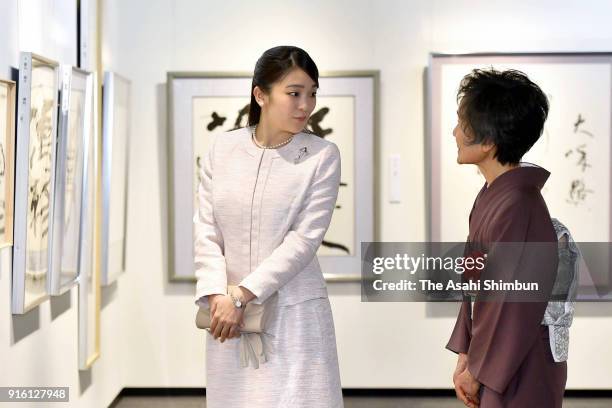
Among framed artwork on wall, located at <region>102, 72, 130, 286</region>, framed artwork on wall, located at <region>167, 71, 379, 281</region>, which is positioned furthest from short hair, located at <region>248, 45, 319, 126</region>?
framed artwork on wall, located at <region>167, 71, 379, 281</region>

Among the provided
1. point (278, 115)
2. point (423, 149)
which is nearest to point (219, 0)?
point (423, 149)

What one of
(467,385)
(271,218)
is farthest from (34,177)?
(467,385)

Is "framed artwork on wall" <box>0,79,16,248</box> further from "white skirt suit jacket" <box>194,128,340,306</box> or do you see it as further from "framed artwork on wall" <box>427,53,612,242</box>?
"framed artwork on wall" <box>427,53,612,242</box>

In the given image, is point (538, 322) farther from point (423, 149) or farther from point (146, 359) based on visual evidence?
point (146, 359)

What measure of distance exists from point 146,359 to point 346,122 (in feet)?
4.71

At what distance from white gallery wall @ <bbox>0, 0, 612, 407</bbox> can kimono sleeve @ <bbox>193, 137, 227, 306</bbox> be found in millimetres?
1617

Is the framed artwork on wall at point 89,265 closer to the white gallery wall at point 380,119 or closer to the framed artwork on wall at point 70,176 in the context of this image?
the framed artwork on wall at point 70,176

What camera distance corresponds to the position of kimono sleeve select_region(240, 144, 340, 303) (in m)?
2.01

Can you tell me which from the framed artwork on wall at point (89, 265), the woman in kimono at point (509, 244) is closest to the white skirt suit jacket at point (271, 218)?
the woman in kimono at point (509, 244)

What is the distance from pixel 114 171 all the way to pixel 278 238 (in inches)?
59.5

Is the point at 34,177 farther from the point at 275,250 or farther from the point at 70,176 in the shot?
the point at 275,250

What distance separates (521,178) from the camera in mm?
1741

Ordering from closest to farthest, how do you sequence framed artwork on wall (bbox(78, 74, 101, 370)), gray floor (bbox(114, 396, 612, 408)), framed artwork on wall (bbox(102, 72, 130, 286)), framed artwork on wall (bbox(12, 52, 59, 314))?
1. framed artwork on wall (bbox(12, 52, 59, 314))
2. framed artwork on wall (bbox(78, 74, 101, 370))
3. framed artwork on wall (bbox(102, 72, 130, 286))
4. gray floor (bbox(114, 396, 612, 408))

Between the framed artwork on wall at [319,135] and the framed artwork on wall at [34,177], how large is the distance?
1267mm
